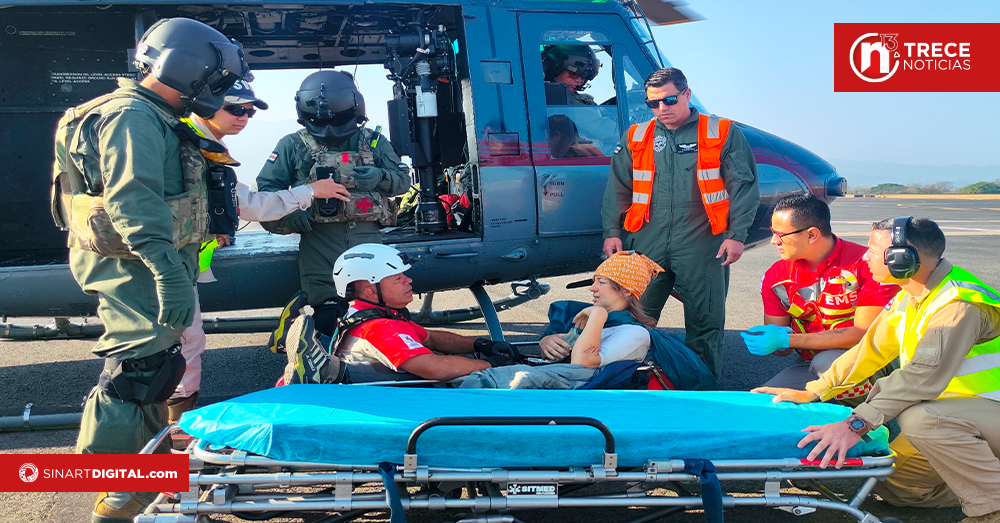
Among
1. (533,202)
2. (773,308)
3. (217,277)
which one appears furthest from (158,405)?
(773,308)

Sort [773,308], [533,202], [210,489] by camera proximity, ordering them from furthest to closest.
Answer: [533,202] → [773,308] → [210,489]

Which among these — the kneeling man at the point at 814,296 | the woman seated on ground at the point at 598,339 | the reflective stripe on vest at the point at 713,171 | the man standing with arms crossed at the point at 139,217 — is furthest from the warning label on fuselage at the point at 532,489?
the reflective stripe on vest at the point at 713,171

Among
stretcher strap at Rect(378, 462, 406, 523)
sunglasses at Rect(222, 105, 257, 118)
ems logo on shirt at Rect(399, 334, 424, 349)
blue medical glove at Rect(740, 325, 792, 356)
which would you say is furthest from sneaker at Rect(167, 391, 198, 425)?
blue medical glove at Rect(740, 325, 792, 356)

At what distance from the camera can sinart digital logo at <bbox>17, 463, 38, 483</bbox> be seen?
127 inches

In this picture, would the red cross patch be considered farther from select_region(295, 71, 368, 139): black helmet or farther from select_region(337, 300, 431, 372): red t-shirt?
select_region(337, 300, 431, 372): red t-shirt

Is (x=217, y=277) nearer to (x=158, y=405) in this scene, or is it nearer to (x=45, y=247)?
(x=158, y=405)

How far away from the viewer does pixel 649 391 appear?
328cm

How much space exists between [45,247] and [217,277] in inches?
107

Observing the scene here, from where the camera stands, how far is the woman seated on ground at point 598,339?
11.2ft

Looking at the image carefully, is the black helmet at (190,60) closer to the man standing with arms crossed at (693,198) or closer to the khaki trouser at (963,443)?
the man standing with arms crossed at (693,198)

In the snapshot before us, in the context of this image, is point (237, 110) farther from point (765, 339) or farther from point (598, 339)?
point (765, 339)

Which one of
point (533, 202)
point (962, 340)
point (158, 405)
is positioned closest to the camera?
point (962, 340)

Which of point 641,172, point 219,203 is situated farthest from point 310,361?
point 641,172

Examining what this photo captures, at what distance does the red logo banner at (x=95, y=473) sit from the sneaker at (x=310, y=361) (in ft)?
2.49
